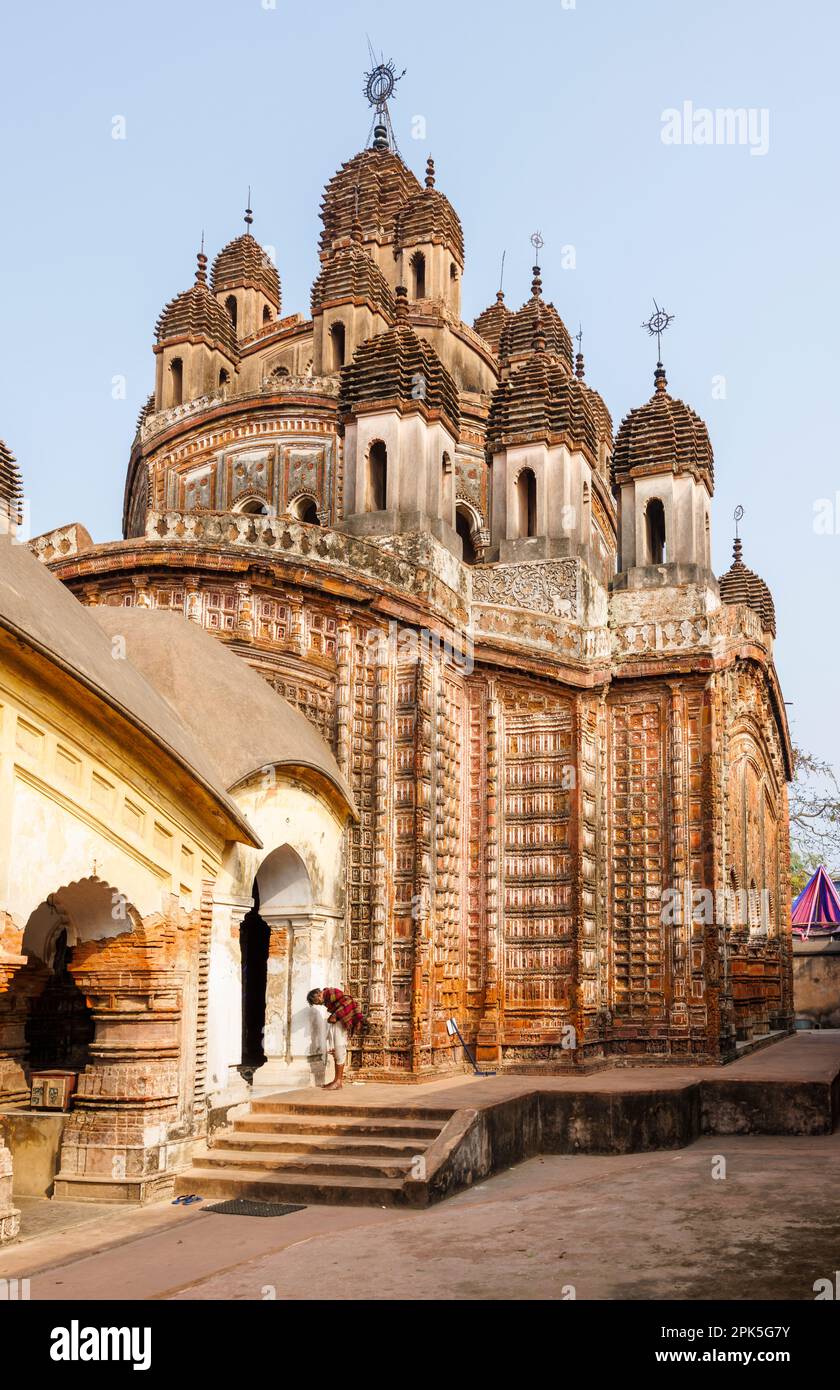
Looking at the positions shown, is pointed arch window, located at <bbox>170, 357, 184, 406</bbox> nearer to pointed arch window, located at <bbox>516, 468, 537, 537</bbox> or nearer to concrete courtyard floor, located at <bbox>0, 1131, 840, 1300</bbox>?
pointed arch window, located at <bbox>516, 468, 537, 537</bbox>

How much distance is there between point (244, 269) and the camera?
77.7ft

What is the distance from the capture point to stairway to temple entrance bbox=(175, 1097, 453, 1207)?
859 cm

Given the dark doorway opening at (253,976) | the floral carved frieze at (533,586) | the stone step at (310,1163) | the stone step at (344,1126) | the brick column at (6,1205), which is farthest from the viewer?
the floral carved frieze at (533,586)

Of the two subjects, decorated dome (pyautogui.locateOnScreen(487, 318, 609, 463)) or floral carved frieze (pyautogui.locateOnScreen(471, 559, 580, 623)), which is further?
decorated dome (pyautogui.locateOnScreen(487, 318, 609, 463))

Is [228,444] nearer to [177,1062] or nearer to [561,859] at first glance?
[561,859]

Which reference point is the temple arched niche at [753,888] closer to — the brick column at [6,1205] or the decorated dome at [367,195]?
the brick column at [6,1205]

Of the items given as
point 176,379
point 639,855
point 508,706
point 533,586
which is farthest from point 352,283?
point 639,855

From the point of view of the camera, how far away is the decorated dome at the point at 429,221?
21703 mm

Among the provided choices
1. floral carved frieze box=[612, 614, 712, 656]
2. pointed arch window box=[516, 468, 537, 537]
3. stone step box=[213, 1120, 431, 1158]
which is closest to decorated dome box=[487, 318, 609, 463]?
pointed arch window box=[516, 468, 537, 537]

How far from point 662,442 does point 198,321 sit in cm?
913

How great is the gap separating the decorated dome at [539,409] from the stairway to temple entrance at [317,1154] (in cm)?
771

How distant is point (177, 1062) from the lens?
8.88 m

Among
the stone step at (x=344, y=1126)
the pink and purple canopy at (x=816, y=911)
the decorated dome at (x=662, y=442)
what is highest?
the decorated dome at (x=662, y=442)

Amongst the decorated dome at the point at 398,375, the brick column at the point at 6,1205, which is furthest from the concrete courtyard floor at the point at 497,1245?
the decorated dome at the point at 398,375
